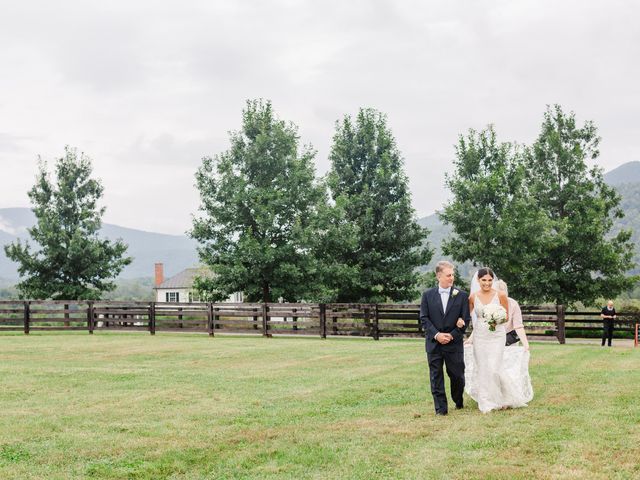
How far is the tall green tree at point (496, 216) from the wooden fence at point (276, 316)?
4.33m

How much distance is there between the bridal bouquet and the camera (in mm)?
10039

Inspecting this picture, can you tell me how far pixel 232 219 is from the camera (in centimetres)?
3516

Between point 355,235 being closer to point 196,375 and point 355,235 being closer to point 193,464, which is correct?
point 196,375

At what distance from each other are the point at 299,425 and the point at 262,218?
25812 mm

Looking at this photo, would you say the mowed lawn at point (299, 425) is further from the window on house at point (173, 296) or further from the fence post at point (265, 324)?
the window on house at point (173, 296)

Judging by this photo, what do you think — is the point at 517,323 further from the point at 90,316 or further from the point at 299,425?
the point at 90,316

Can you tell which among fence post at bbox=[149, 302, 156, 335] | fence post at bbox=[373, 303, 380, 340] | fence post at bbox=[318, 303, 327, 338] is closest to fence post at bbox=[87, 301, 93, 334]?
fence post at bbox=[149, 302, 156, 335]

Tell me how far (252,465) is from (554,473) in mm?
2650

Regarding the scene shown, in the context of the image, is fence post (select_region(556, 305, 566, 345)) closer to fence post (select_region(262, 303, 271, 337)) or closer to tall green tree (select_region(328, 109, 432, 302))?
fence post (select_region(262, 303, 271, 337))

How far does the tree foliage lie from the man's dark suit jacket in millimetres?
25376

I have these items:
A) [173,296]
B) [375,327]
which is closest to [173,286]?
[173,296]

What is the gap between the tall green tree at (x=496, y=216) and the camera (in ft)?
114

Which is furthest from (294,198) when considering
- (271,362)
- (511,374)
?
(511,374)

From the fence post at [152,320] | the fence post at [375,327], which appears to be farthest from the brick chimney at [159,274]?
the fence post at [375,327]
